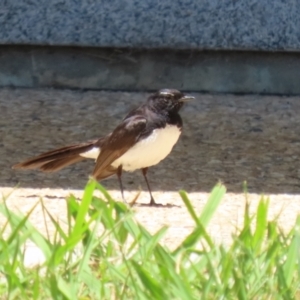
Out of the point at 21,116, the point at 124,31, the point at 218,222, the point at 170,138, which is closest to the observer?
the point at 218,222

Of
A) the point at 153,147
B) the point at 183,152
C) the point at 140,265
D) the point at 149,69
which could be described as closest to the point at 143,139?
the point at 153,147

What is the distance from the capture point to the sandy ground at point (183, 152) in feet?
19.6

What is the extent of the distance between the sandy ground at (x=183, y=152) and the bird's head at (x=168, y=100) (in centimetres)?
60

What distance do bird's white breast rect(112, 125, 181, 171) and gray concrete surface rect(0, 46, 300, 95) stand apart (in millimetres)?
3935

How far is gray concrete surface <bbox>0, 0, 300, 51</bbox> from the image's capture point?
9.82m

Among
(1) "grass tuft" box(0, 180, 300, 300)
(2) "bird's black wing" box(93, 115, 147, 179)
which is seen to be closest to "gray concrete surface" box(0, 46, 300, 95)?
(2) "bird's black wing" box(93, 115, 147, 179)

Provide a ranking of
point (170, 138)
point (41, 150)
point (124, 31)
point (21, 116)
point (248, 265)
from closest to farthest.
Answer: point (248, 265) → point (170, 138) → point (41, 150) → point (21, 116) → point (124, 31)

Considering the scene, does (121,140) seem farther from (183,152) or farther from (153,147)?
(183,152)

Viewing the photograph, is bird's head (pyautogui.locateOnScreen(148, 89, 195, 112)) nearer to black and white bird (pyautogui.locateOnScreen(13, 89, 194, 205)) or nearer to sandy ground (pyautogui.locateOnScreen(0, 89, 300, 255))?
black and white bird (pyautogui.locateOnScreen(13, 89, 194, 205))

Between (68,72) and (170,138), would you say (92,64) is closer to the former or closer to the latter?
(68,72)

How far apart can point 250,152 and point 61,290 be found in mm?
4394

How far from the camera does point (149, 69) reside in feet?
33.1

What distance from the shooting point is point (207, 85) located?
33.0 feet

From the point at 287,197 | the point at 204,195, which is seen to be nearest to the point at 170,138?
the point at 204,195
